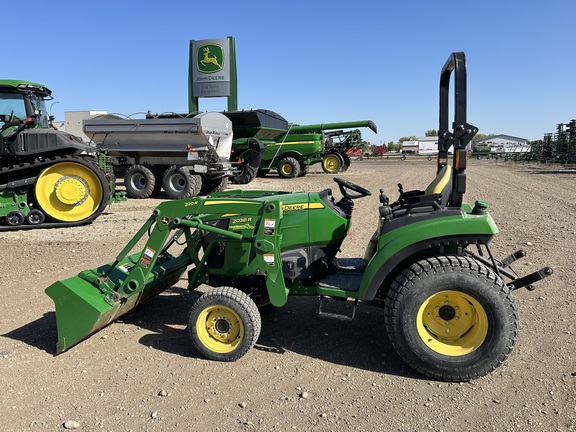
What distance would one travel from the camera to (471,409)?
2.84m

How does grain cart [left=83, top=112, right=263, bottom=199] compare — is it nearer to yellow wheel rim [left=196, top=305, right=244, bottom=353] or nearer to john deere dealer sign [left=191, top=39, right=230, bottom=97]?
yellow wheel rim [left=196, top=305, right=244, bottom=353]

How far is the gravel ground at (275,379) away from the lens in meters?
2.77

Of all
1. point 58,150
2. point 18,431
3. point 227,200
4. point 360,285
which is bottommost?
point 18,431

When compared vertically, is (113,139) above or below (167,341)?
above

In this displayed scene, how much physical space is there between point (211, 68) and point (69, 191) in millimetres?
15583

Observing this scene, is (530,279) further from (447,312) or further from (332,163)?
(332,163)

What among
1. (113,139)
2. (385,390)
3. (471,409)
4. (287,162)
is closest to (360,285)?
(385,390)

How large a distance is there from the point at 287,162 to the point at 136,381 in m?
17.3

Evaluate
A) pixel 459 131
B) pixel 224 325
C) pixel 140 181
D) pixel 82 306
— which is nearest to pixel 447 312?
pixel 459 131

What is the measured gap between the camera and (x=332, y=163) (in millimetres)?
22531

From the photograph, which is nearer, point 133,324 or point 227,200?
point 227,200

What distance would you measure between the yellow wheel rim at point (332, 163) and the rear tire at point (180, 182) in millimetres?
10851

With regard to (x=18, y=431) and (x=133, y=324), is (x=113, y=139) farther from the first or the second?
(x=18, y=431)

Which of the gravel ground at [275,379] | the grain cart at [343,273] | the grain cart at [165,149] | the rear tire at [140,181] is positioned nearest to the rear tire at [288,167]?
the grain cart at [165,149]
